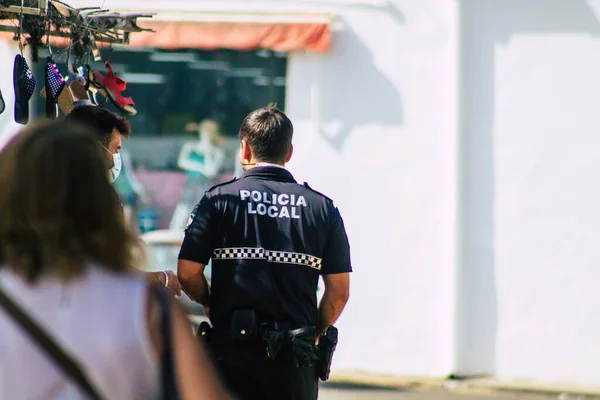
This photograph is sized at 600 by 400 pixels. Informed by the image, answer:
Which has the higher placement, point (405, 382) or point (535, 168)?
point (535, 168)

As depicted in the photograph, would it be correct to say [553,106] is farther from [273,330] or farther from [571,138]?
[273,330]

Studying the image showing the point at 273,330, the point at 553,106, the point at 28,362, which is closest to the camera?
the point at 28,362

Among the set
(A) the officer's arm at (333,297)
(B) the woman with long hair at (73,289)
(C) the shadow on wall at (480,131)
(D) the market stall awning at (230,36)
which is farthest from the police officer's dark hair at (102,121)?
(C) the shadow on wall at (480,131)

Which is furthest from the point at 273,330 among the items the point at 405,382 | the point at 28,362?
the point at 405,382

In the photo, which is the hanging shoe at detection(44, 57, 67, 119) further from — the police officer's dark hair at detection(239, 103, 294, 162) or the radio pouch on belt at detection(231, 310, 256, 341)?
the radio pouch on belt at detection(231, 310, 256, 341)

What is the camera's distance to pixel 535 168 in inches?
316

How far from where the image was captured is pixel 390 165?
8.17 meters

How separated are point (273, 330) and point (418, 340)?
473 cm

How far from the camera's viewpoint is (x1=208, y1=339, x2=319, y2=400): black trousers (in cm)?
366

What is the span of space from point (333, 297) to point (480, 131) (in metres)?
4.43

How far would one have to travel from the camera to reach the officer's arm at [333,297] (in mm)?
3920

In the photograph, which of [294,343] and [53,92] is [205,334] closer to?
[294,343]

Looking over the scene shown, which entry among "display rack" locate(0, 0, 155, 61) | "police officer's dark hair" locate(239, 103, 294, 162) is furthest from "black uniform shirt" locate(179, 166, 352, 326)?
"display rack" locate(0, 0, 155, 61)

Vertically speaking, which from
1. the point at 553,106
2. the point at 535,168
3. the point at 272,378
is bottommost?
the point at 272,378
